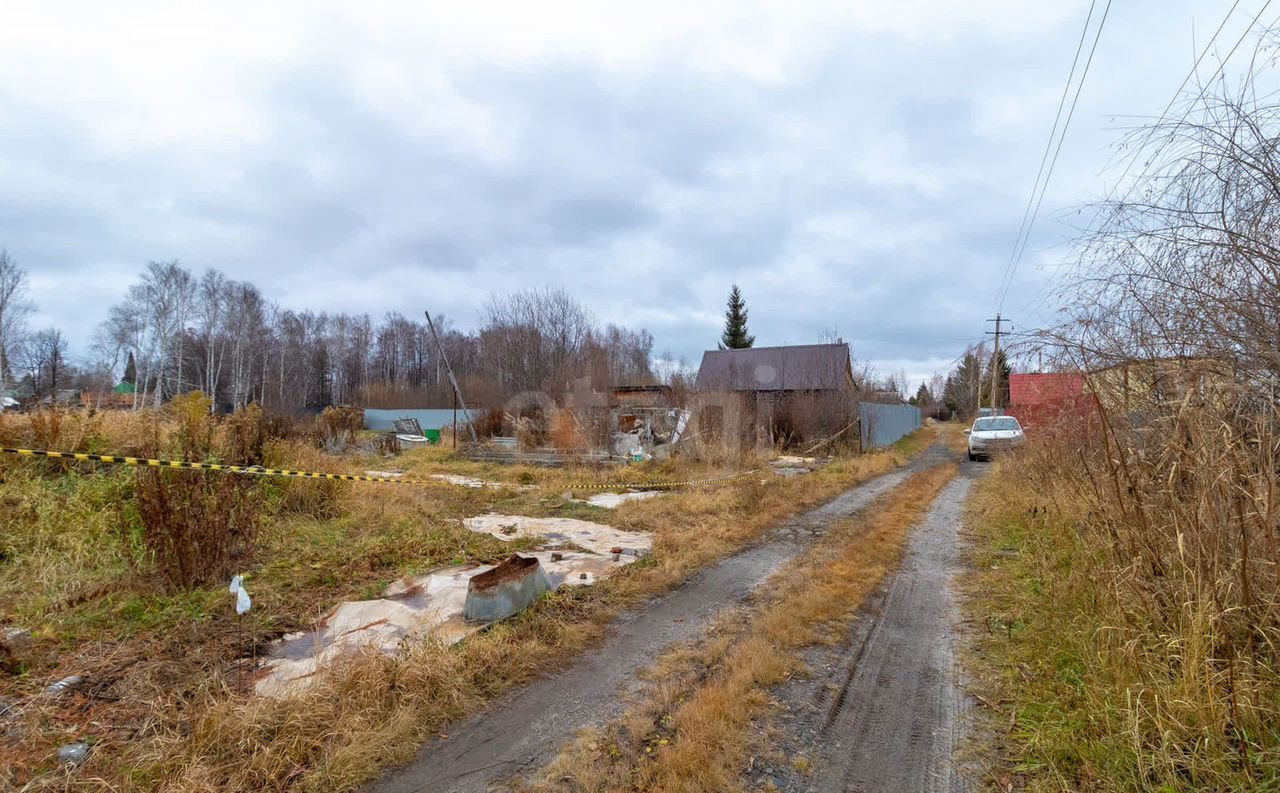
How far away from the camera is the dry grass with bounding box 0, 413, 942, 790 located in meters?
2.81

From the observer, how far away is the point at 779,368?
98.8 feet

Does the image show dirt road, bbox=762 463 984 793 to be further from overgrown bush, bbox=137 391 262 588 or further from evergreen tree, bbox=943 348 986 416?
overgrown bush, bbox=137 391 262 588

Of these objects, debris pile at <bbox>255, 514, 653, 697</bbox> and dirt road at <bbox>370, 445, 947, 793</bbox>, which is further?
debris pile at <bbox>255, 514, 653, 697</bbox>

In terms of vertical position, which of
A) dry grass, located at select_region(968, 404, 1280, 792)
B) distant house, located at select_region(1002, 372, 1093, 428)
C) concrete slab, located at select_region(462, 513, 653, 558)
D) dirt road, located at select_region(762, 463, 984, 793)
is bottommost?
concrete slab, located at select_region(462, 513, 653, 558)

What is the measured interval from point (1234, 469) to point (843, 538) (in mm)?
5509

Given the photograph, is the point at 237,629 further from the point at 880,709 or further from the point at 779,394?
the point at 779,394

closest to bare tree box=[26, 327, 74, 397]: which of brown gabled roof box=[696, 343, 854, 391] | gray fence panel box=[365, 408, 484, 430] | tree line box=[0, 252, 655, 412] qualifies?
tree line box=[0, 252, 655, 412]

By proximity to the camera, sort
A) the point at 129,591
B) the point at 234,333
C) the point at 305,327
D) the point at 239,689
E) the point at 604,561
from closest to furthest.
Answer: the point at 239,689
the point at 129,591
the point at 604,561
the point at 234,333
the point at 305,327

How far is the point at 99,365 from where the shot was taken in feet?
166

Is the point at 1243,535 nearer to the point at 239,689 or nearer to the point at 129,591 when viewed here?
the point at 239,689

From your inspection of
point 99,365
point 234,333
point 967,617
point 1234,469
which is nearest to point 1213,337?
point 1234,469

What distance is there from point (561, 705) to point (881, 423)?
76.3ft

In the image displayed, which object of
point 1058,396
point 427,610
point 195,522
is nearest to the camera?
point 427,610

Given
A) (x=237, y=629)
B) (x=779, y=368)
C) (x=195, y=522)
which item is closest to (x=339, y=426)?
(x=195, y=522)
